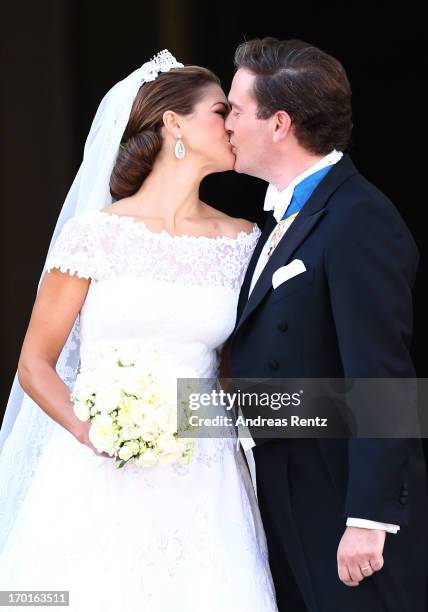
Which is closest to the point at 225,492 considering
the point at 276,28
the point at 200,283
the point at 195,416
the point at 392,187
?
the point at 195,416

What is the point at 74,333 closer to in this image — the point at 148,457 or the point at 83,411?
the point at 83,411

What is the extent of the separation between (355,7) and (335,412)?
8.10 feet

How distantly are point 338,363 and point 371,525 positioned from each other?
474mm

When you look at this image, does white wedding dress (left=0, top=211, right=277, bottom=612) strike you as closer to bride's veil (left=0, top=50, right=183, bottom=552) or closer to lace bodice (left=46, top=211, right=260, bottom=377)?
lace bodice (left=46, top=211, right=260, bottom=377)

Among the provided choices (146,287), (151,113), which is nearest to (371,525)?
(146,287)

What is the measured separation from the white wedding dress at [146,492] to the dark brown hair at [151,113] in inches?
8.7

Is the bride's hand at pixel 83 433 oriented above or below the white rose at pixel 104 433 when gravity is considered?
above

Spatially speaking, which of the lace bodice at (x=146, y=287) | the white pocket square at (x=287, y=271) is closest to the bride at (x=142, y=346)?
the lace bodice at (x=146, y=287)

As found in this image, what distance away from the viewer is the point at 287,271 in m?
2.98

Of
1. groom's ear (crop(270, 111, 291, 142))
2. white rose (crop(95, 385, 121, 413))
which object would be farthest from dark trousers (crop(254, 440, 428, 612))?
groom's ear (crop(270, 111, 291, 142))

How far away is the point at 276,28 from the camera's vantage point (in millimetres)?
4938

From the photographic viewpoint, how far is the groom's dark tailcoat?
2775mm

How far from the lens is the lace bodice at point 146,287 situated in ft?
10.8

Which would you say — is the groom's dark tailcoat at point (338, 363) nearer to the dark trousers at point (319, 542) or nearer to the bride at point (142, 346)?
the dark trousers at point (319, 542)
